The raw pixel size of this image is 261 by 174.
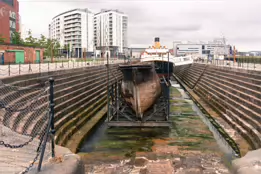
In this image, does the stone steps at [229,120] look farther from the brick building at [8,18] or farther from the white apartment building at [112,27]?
the white apartment building at [112,27]

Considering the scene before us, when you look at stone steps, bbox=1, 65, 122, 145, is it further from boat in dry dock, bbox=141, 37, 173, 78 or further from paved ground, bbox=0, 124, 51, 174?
boat in dry dock, bbox=141, 37, 173, 78

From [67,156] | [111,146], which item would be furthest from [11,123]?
[111,146]

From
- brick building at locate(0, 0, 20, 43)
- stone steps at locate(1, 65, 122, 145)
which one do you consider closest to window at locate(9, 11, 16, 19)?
brick building at locate(0, 0, 20, 43)

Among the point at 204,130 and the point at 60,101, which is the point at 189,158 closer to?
the point at 204,130

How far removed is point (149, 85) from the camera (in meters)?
15.9

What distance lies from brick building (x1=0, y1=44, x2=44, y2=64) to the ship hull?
21421 mm

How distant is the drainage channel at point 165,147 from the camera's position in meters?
10.9

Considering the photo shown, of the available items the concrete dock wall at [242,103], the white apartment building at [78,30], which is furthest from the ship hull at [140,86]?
the white apartment building at [78,30]

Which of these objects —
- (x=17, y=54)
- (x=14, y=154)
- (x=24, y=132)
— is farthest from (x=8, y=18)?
(x=14, y=154)

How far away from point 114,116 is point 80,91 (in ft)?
12.5

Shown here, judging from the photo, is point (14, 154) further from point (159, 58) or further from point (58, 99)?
point (159, 58)

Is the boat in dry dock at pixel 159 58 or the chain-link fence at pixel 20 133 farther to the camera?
the boat in dry dock at pixel 159 58

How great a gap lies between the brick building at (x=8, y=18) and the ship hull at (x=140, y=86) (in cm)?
4256

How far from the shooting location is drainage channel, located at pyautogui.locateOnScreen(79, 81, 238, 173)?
10898mm
